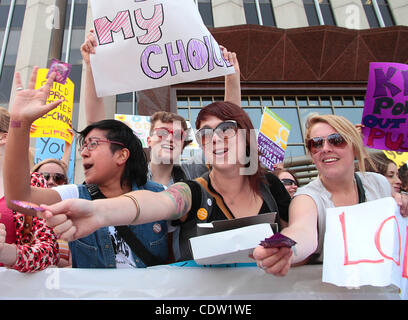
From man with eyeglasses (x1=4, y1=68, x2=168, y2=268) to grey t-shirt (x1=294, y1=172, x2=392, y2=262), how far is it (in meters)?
0.77

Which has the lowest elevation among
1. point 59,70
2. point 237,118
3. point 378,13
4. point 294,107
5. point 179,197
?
point 179,197

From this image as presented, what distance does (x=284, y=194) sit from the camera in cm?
194

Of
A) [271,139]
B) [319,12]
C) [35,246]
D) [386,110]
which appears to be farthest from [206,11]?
[35,246]

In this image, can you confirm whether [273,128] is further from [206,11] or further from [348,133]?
[206,11]

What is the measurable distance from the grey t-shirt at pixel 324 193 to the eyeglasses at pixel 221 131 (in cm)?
48

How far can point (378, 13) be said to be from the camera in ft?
38.1

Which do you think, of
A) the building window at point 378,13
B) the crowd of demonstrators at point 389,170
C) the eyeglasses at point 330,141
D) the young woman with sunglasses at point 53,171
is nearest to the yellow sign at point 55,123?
the young woman with sunglasses at point 53,171

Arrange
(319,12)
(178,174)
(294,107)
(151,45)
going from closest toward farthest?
(151,45) < (178,174) < (294,107) < (319,12)

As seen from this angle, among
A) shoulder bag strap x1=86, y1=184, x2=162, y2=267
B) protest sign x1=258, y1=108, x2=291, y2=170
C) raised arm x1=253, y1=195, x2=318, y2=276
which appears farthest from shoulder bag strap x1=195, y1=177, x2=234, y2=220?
protest sign x1=258, y1=108, x2=291, y2=170

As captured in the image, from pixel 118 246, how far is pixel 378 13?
1274 cm

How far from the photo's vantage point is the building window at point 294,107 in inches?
364

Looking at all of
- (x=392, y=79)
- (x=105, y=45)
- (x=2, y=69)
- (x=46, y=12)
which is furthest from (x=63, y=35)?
(x=392, y=79)

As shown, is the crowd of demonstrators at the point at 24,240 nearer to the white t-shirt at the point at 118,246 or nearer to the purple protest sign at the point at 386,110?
the white t-shirt at the point at 118,246
